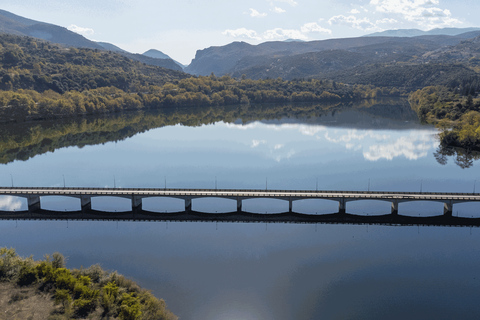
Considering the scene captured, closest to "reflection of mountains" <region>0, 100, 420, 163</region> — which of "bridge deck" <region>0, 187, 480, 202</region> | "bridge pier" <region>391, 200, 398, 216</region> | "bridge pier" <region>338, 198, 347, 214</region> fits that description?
"bridge deck" <region>0, 187, 480, 202</region>

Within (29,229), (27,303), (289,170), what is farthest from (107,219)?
(289,170)

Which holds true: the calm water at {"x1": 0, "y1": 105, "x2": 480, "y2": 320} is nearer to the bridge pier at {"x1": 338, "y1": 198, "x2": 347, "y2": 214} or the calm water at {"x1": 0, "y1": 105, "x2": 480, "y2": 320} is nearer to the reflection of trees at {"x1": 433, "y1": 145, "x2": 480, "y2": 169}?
the reflection of trees at {"x1": 433, "y1": 145, "x2": 480, "y2": 169}

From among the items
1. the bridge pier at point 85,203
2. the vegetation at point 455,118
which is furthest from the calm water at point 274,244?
the vegetation at point 455,118

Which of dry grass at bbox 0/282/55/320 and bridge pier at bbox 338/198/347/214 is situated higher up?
bridge pier at bbox 338/198/347/214

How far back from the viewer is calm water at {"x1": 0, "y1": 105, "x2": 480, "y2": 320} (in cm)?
4612

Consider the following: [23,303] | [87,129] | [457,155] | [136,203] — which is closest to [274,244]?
[136,203]

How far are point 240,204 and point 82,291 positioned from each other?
33.5 meters

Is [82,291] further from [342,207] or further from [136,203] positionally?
[342,207]

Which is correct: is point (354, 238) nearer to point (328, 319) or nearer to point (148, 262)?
point (328, 319)

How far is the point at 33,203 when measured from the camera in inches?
2813

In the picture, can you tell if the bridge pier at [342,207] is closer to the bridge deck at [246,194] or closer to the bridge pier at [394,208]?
the bridge deck at [246,194]

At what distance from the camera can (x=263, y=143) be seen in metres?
138

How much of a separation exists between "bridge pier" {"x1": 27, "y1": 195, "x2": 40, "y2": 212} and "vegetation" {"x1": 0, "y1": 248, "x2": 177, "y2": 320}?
25.3 metres

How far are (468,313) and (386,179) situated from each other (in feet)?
164
